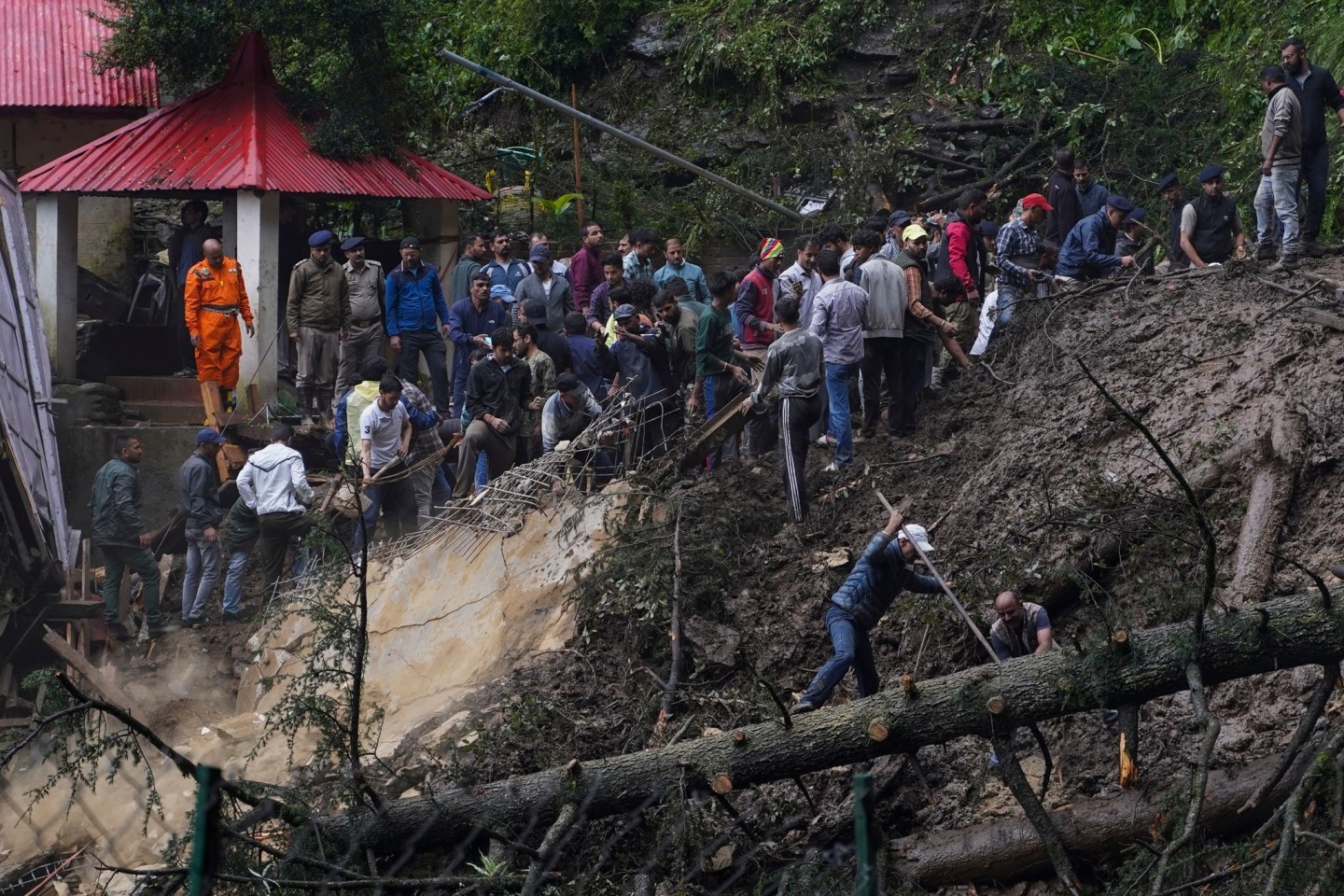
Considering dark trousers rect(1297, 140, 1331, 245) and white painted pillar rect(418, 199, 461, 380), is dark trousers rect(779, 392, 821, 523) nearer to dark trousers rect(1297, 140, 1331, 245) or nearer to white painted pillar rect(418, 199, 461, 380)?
dark trousers rect(1297, 140, 1331, 245)

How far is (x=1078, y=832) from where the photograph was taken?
7.57m

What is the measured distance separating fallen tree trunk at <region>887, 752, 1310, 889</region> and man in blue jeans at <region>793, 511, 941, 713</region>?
1022 millimetres

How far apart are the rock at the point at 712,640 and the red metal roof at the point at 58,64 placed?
1059cm

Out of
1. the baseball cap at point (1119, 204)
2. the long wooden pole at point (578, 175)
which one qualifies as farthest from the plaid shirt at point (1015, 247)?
the long wooden pole at point (578, 175)

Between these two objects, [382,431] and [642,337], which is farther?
[382,431]

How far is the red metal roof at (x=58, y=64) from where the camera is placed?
17234mm

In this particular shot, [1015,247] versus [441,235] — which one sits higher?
[1015,247]

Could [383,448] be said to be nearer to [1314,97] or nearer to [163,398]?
[163,398]

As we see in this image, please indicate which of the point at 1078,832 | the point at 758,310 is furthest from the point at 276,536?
the point at 1078,832

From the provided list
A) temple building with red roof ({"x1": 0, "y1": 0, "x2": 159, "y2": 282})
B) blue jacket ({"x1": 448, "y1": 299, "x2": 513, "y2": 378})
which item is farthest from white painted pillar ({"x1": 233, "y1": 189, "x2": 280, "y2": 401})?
temple building with red roof ({"x1": 0, "y1": 0, "x2": 159, "y2": 282})

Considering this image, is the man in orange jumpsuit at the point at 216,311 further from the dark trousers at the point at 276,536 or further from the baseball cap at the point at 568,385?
the baseball cap at the point at 568,385

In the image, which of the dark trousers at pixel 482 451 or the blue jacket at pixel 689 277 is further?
the blue jacket at pixel 689 277

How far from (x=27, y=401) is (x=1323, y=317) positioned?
1086 cm

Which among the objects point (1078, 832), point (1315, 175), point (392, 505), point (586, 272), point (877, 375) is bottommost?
point (1078, 832)
